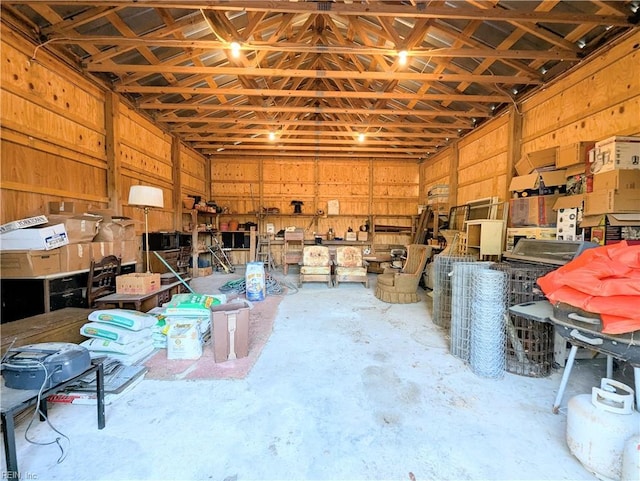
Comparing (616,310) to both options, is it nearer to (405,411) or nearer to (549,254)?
(405,411)

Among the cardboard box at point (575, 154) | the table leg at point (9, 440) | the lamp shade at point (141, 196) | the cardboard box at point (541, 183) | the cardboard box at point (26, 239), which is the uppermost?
the cardboard box at point (575, 154)

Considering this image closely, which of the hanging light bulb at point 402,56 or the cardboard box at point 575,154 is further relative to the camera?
the hanging light bulb at point 402,56

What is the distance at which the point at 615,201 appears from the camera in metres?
2.49

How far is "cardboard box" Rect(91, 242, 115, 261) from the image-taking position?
3.32 m

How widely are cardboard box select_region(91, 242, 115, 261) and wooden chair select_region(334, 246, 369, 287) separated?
4.00m

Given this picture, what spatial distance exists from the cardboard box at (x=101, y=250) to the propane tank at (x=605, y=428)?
458 cm

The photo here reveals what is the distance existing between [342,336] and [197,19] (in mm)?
4381

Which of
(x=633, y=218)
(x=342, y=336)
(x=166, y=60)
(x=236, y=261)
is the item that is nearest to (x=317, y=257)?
(x=342, y=336)

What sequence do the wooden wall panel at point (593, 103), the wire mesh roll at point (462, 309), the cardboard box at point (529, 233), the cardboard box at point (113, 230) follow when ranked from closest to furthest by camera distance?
the wire mesh roll at point (462, 309) → the wooden wall panel at point (593, 103) → the cardboard box at point (529, 233) → the cardboard box at point (113, 230)

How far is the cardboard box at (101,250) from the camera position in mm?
3319

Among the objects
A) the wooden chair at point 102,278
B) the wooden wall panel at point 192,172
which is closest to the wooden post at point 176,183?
the wooden wall panel at point 192,172

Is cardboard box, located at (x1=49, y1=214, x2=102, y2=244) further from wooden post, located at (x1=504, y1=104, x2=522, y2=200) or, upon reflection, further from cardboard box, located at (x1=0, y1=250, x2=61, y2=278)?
wooden post, located at (x1=504, y1=104, x2=522, y2=200)

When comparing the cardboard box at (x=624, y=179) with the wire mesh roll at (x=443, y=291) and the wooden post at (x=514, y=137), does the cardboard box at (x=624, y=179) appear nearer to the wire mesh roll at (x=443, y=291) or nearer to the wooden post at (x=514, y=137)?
the wire mesh roll at (x=443, y=291)

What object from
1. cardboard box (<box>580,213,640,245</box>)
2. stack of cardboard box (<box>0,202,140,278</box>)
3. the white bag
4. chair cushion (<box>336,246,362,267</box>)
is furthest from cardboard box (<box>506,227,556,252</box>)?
stack of cardboard box (<box>0,202,140,278</box>)
